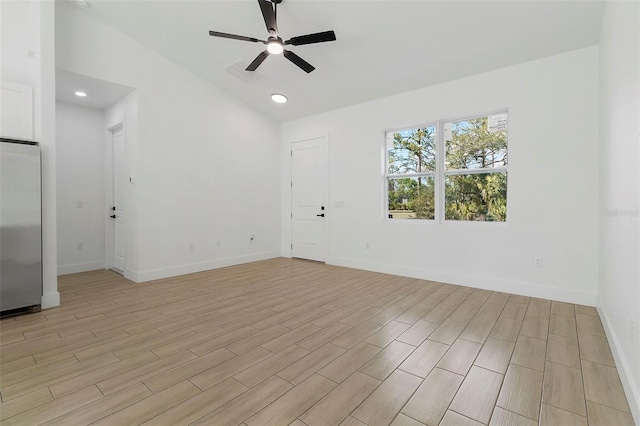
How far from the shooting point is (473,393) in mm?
1656

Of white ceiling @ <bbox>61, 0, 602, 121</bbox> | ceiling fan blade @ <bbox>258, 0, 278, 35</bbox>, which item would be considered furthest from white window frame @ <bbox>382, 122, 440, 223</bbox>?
ceiling fan blade @ <bbox>258, 0, 278, 35</bbox>

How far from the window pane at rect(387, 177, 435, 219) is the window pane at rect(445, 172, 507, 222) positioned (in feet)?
0.81

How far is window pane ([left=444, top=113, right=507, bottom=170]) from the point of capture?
369 centimetres

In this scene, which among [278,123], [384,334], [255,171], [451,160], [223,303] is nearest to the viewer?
[384,334]

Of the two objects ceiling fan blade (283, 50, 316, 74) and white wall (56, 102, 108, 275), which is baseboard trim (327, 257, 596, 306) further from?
white wall (56, 102, 108, 275)

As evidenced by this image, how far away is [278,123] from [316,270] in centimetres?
332

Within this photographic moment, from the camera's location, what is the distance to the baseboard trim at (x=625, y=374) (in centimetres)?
145

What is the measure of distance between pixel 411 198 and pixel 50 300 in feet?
15.7

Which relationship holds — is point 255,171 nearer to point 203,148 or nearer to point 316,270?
point 203,148

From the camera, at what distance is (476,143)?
3893 millimetres

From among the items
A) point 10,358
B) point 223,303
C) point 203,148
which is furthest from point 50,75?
point 223,303

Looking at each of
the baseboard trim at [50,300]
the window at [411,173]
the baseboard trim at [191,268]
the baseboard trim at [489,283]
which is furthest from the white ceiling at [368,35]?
the baseboard trim at [50,300]

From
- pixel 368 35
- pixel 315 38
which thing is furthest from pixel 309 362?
pixel 368 35

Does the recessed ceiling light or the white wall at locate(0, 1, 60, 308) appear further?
the recessed ceiling light
